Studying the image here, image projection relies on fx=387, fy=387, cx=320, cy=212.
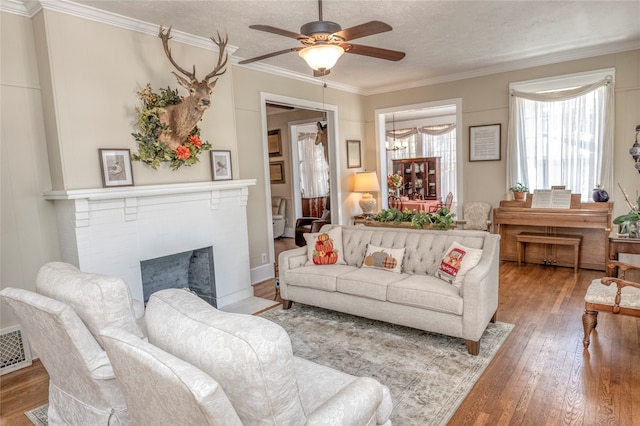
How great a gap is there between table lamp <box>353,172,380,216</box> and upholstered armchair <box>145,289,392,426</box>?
5358 millimetres

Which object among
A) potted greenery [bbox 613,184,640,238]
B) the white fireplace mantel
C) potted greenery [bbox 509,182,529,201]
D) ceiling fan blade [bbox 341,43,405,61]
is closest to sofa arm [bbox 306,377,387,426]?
ceiling fan blade [bbox 341,43,405,61]

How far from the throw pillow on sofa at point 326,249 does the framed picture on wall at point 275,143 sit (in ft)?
14.7

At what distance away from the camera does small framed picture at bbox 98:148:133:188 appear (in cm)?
330

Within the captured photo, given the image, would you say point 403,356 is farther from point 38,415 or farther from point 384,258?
point 38,415

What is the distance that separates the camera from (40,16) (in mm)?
3037

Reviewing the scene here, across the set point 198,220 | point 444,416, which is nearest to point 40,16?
point 198,220

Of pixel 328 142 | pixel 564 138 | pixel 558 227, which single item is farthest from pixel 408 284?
pixel 328 142

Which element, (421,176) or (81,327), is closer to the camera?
(81,327)

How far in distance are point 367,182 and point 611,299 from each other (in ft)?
14.0

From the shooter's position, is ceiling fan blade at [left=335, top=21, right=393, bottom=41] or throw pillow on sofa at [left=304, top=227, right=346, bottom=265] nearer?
ceiling fan blade at [left=335, top=21, right=393, bottom=41]

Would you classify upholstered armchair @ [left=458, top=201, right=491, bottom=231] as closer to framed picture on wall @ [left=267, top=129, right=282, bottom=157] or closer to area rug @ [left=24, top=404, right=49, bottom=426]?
framed picture on wall @ [left=267, top=129, right=282, bottom=157]

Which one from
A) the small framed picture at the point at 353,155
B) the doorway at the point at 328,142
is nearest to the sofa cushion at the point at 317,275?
the doorway at the point at 328,142

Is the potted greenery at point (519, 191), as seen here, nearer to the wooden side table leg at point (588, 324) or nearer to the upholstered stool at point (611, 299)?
the upholstered stool at point (611, 299)

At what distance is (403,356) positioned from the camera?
2990 mm
